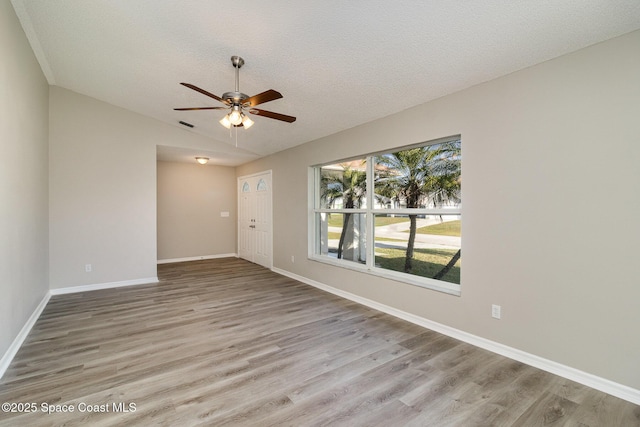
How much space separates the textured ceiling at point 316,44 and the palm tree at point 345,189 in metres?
0.80

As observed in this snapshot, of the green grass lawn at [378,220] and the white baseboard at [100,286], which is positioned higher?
the green grass lawn at [378,220]

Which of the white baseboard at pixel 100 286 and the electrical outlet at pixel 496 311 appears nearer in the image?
the electrical outlet at pixel 496 311

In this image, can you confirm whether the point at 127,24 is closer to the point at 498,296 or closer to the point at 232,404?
the point at 232,404

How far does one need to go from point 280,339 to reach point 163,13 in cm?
326

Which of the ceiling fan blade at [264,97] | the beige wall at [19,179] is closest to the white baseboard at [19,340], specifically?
the beige wall at [19,179]

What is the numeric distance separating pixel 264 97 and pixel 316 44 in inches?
27.2

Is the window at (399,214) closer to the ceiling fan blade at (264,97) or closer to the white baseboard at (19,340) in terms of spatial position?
the ceiling fan blade at (264,97)

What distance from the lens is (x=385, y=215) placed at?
388 centimetres

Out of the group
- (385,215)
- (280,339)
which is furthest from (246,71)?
(280,339)

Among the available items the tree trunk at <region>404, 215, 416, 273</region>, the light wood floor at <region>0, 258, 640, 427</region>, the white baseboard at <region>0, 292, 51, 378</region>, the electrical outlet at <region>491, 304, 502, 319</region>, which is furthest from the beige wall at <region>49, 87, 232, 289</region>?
the electrical outlet at <region>491, 304, 502, 319</region>

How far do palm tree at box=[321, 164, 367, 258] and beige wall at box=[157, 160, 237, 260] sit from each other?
3.80 metres

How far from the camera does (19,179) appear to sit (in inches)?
112

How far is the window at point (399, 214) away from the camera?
10.4 ft

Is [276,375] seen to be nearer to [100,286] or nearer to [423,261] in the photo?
[423,261]
